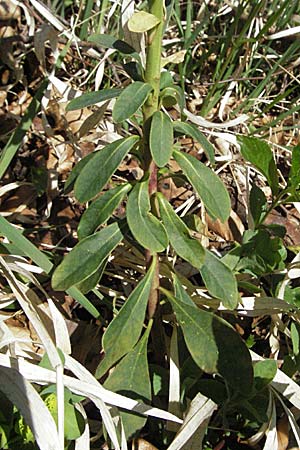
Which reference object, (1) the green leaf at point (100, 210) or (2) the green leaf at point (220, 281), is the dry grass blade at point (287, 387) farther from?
(1) the green leaf at point (100, 210)

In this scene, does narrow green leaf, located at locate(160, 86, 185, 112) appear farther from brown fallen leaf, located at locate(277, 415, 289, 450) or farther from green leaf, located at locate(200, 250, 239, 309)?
brown fallen leaf, located at locate(277, 415, 289, 450)

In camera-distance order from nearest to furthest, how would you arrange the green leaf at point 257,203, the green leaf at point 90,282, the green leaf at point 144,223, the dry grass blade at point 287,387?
the green leaf at point 144,223 → the green leaf at point 90,282 → the dry grass blade at point 287,387 → the green leaf at point 257,203

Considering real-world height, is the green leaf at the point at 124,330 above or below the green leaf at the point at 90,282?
below

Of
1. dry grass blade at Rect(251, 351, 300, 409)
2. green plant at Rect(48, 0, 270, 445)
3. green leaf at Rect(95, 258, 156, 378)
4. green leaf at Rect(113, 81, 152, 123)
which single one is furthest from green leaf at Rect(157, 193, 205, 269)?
dry grass blade at Rect(251, 351, 300, 409)

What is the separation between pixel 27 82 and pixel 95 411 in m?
1.09

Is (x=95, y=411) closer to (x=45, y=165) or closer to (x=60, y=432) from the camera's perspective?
(x=60, y=432)

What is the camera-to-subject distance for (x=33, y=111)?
163 centimetres

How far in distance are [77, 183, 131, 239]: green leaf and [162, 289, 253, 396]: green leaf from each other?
0.24 metres

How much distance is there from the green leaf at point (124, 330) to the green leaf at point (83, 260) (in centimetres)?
9

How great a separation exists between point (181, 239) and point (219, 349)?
0.20m

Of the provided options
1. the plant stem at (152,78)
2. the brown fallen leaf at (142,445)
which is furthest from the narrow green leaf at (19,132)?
the brown fallen leaf at (142,445)

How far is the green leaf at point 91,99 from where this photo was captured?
4.00ft

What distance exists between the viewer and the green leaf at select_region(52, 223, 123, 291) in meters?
1.22

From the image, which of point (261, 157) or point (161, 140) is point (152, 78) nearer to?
point (161, 140)
